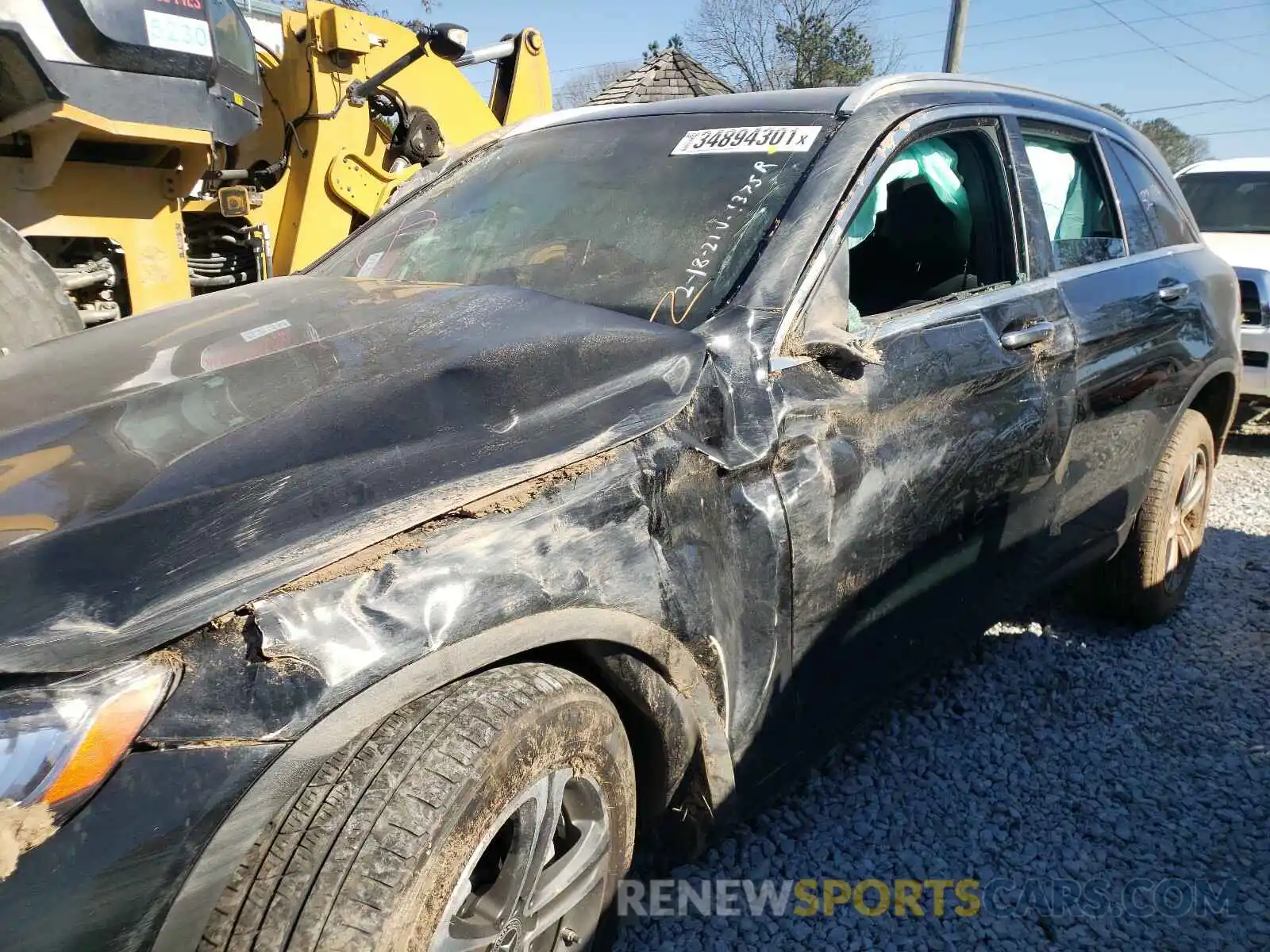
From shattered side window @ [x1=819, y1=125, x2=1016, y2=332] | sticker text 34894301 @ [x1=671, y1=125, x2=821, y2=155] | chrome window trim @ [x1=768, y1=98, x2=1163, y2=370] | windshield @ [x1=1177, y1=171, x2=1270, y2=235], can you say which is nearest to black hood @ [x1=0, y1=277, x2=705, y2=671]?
chrome window trim @ [x1=768, y1=98, x2=1163, y2=370]

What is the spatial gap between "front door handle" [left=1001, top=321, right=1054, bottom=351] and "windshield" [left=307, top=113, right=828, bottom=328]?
0.74 m

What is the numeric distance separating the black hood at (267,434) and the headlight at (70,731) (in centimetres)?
3

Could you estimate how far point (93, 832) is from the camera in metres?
1.19

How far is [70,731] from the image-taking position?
1.18 m

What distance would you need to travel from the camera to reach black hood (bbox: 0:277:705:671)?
133cm

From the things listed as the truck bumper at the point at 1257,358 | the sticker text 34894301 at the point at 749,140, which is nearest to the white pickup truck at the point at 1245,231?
the truck bumper at the point at 1257,358

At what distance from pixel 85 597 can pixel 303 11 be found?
6.02 meters

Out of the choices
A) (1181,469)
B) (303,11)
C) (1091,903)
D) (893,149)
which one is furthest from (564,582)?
(303,11)

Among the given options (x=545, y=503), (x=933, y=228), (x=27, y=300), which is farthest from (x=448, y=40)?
(x=545, y=503)

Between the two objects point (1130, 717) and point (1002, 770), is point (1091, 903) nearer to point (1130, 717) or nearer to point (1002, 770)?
point (1002, 770)

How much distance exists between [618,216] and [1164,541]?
2544mm

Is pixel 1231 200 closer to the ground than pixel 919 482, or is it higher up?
closer to the ground

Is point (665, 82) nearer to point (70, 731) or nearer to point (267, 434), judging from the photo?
point (267, 434)

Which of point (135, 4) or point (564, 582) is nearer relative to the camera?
point (564, 582)
